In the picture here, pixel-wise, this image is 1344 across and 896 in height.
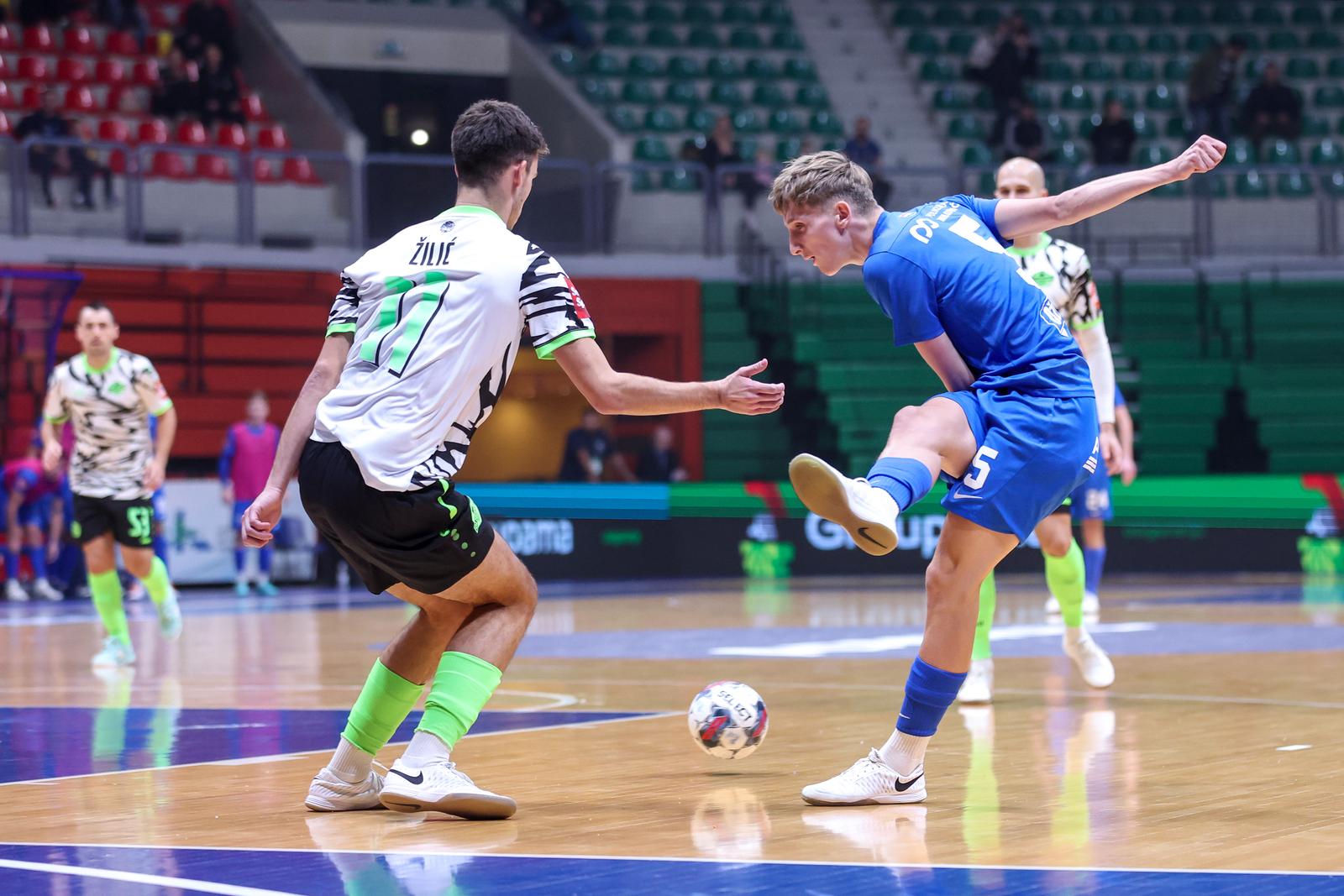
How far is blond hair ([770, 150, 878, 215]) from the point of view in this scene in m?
5.44

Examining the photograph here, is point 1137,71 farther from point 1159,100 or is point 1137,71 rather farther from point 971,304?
point 971,304

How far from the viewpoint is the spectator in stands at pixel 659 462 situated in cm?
2067

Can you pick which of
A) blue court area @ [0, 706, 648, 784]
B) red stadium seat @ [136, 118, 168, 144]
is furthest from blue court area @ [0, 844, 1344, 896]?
red stadium seat @ [136, 118, 168, 144]

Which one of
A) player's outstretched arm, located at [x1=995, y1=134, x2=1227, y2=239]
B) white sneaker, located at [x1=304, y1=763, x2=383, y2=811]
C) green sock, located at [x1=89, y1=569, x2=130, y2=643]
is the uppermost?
player's outstretched arm, located at [x1=995, y1=134, x2=1227, y2=239]

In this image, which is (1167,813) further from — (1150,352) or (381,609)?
(1150,352)

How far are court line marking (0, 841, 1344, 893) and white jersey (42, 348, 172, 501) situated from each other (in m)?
6.73

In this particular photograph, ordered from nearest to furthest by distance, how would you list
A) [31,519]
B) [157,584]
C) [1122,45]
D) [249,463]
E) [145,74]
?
[157,584] → [31,519] → [249,463] → [145,74] → [1122,45]

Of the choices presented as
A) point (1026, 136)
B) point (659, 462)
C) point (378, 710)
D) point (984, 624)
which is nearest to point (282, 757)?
point (378, 710)

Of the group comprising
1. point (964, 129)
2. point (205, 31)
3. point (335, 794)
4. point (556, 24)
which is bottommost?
point (335, 794)

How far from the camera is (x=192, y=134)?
67.8ft

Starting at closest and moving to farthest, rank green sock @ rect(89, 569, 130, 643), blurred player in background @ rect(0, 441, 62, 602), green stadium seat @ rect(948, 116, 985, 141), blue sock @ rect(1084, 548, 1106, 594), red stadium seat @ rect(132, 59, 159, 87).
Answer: green sock @ rect(89, 569, 130, 643) < blue sock @ rect(1084, 548, 1106, 594) < blurred player in background @ rect(0, 441, 62, 602) < red stadium seat @ rect(132, 59, 159, 87) < green stadium seat @ rect(948, 116, 985, 141)

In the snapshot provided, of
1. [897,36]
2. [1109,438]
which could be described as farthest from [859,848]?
[897,36]

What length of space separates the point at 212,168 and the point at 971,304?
1454 centimetres

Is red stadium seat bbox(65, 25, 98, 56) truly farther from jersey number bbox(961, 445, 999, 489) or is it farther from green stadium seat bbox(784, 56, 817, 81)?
jersey number bbox(961, 445, 999, 489)
